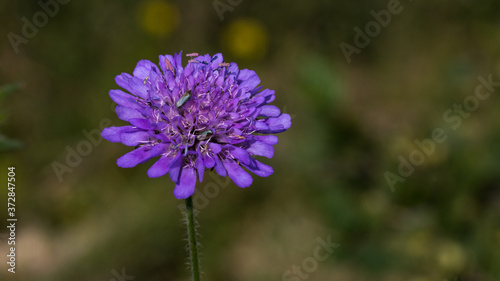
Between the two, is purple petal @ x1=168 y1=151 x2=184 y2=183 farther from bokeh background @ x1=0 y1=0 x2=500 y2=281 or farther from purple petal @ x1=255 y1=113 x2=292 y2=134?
bokeh background @ x1=0 y1=0 x2=500 y2=281

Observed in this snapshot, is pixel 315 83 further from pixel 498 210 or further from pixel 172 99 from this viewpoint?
pixel 172 99

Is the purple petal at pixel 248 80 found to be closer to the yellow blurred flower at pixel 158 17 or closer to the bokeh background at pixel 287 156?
the bokeh background at pixel 287 156

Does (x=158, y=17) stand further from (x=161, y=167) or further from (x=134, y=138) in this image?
(x=161, y=167)

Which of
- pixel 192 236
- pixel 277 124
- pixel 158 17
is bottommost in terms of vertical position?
pixel 192 236

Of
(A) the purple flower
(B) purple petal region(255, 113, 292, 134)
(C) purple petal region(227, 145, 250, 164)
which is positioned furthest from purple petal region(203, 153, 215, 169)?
(B) purple petal region(255, 113, 292, 134)

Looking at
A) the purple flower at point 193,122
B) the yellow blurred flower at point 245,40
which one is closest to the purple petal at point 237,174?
the purple flower at point 193,122

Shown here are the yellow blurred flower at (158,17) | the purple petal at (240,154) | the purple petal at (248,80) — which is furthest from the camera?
the yellow blurred flower at (158,17)

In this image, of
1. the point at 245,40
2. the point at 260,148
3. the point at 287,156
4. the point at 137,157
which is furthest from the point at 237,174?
the point at 245,40
